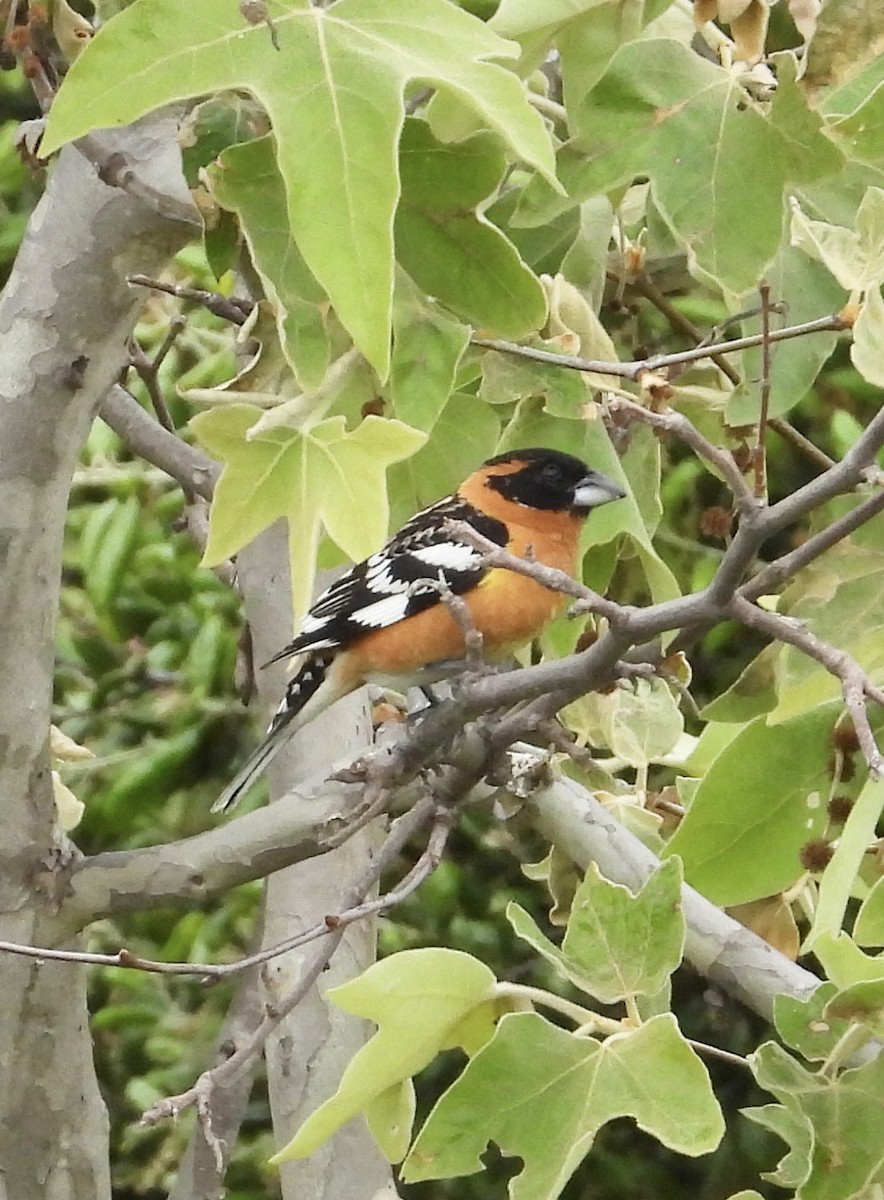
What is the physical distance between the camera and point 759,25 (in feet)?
3.14

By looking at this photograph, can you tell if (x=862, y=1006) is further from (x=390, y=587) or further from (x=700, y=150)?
(x=390, y=587)

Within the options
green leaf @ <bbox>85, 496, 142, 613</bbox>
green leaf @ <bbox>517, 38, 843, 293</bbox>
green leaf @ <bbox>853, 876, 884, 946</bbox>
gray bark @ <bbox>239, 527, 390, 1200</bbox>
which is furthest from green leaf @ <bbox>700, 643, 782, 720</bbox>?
green leaf @ <bbox>85, 496, 142, 613</bbox>

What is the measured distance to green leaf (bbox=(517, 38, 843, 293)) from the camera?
93cm

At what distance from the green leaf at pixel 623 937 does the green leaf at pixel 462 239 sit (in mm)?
364

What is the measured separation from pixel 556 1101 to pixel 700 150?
57 cm

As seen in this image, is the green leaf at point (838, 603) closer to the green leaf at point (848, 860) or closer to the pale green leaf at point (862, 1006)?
the green leaf at point (848, 860)

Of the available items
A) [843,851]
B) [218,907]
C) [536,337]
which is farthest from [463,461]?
[218,907]

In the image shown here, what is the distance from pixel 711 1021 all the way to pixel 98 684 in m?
1.07

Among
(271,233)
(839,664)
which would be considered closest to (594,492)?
(271,233)

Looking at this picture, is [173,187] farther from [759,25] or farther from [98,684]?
[98,684]

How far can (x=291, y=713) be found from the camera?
153 cm

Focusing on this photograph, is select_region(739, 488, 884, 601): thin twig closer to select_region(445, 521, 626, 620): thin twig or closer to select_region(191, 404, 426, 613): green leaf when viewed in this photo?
select_region(445, 521, 626, 620): thin twig

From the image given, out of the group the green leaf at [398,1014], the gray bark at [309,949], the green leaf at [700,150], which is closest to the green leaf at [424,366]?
the green leaf at [700,150]

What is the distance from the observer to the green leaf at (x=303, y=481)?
0.83 m
